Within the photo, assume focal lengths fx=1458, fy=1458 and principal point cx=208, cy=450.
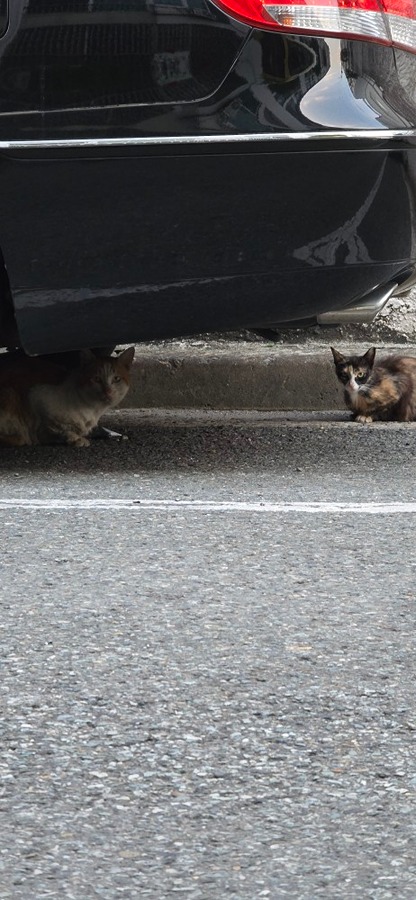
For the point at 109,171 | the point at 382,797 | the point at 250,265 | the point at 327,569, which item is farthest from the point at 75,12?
the point at 382,797

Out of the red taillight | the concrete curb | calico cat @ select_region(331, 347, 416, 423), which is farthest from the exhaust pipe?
the concrete curb

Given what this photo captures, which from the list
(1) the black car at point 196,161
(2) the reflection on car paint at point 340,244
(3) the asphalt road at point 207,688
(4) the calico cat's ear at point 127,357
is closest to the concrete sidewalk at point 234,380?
(4) the calico cat's ear at point 127,357

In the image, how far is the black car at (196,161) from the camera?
420 centimetres

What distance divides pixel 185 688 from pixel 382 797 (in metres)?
0.56

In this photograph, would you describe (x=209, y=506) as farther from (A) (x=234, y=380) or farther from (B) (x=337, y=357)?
(B) (x=337, y=357)

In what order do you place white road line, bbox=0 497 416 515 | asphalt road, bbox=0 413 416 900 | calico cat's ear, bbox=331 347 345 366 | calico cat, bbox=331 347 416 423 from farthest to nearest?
calico cat's ear, bbox=331 347 345 366
calico cat, bbox=331 347 416 423
white road line, bbox=0 497 416 515
asphalt road, bbox=0 413 416 900

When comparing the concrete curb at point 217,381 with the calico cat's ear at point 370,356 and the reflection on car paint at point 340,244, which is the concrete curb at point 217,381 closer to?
the calico cat's ear at point 370,356

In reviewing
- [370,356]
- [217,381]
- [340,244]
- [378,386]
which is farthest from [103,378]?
[340,244]

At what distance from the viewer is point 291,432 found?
581 cm

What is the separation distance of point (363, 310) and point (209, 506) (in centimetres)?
88

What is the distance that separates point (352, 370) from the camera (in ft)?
21.4

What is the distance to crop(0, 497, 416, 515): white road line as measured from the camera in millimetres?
4324

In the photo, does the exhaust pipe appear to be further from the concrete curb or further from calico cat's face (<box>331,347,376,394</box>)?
the concrete curb

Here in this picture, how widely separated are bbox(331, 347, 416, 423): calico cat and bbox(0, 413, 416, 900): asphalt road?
1.59 m
